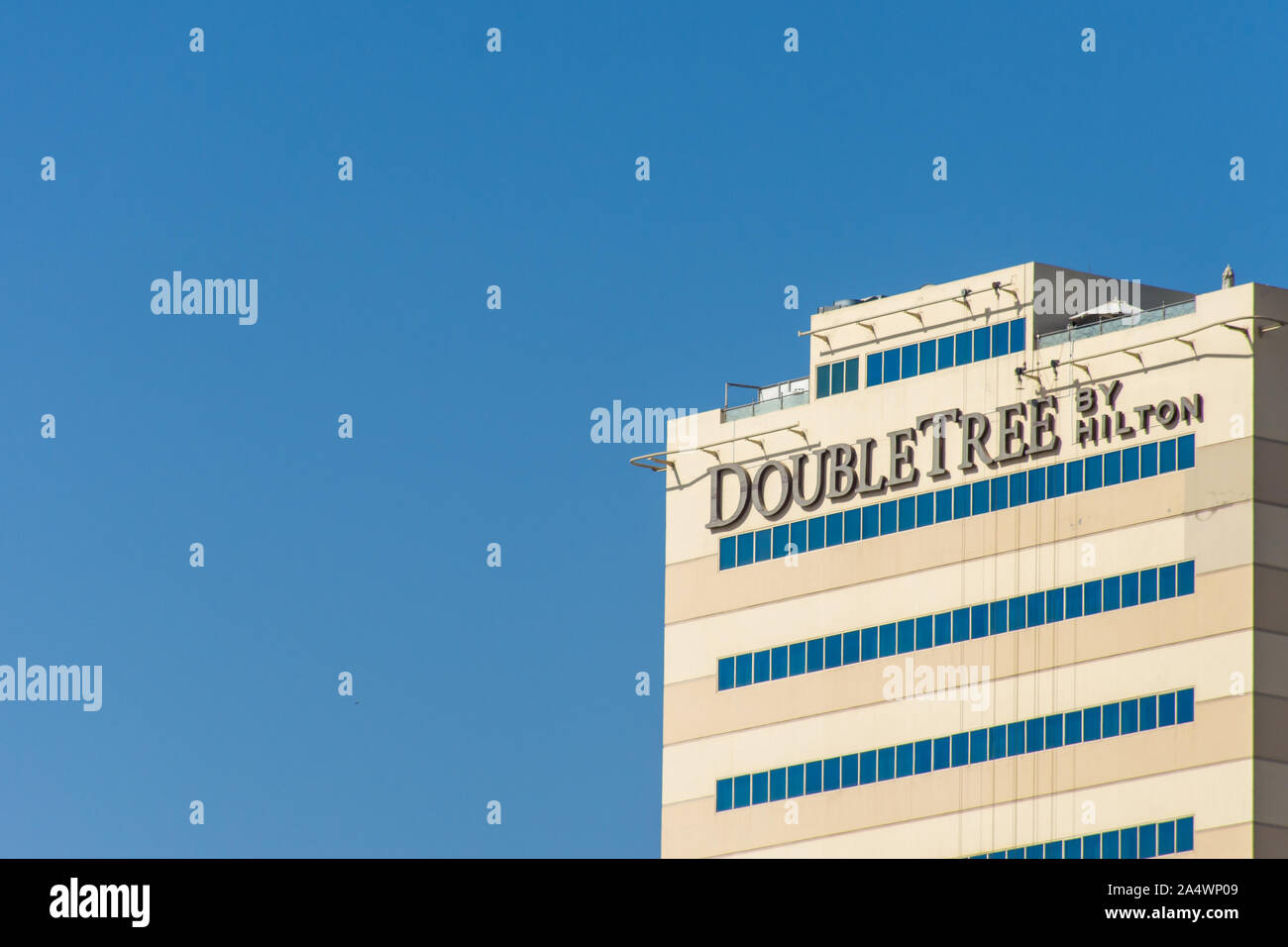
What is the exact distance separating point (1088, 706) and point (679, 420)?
2692 centimetres

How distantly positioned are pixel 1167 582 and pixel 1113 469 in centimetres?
532

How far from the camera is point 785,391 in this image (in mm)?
119625

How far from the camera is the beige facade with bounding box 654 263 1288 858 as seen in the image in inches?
3974

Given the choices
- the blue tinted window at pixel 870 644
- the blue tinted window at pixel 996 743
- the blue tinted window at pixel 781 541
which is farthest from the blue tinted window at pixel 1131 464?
the blue tinted window at pixel 781 541

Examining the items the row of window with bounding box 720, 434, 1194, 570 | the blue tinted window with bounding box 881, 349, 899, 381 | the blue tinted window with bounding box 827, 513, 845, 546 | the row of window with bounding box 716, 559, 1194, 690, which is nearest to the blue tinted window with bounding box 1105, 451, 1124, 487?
the row of window with bounding box 720, 434, 1194, 570

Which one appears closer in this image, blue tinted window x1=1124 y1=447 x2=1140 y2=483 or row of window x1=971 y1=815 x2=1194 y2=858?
row of window x1=971 y1=815 x2=1194 y2=858

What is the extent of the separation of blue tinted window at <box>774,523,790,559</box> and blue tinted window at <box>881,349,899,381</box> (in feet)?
26.1

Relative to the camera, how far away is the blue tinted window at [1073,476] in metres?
107

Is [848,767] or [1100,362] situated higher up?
[1100,362]

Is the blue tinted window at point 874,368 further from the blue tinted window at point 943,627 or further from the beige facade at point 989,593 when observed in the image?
the blue tinted window at point 943,627

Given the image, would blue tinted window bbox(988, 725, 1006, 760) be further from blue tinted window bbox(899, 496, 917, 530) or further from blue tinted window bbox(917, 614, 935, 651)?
blue tinted window bbox(899, 496, 917, 530)

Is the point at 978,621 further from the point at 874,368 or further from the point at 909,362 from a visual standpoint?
the point at 874,368
